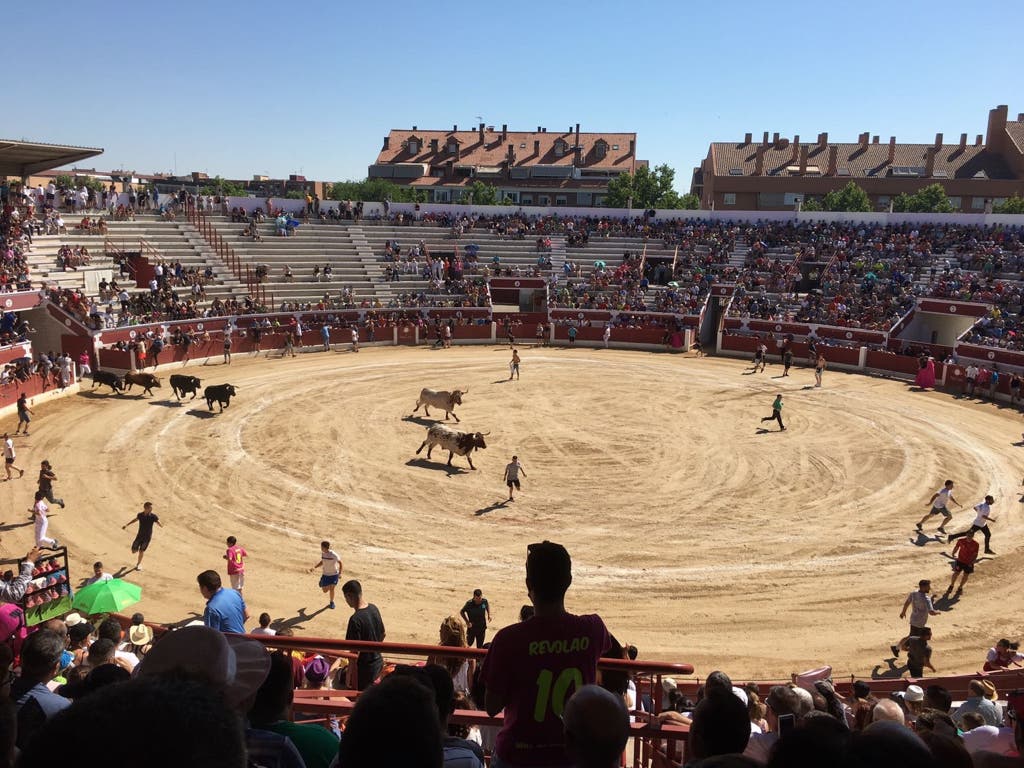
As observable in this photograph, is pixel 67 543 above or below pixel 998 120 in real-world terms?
below

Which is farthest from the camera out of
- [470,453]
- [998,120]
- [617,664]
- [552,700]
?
[998,120]

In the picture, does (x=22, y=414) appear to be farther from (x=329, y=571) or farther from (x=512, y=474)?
(x=512, y=474)

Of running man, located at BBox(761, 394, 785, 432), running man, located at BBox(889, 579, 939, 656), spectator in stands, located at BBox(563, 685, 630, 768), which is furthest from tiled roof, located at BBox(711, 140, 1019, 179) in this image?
spectator in stands, located at BBox(563, 685, 630, 768)

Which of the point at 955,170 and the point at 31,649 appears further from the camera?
the point at 955,170

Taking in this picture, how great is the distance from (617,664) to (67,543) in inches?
585

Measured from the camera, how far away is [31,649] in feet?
18.9

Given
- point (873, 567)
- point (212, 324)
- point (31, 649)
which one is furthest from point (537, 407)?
point (31, 649)

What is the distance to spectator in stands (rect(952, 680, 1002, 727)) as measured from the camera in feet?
25.6

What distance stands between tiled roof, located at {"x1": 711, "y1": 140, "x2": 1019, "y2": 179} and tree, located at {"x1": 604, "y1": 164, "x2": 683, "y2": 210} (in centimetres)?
566

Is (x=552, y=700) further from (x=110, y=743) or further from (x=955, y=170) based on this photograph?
(x=955, y=170)

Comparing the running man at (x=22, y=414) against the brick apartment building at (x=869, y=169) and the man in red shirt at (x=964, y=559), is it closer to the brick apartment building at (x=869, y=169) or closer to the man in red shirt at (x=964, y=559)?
the man in red shirt at (x=964, y=559)

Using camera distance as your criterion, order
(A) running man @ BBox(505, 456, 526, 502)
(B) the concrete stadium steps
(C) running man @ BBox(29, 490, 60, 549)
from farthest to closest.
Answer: (B) the concrete stadium steps < (A) running man @ BBox(505, 456, 526, 502) < (C) running man @ BBox(29, 490, 60, 549)

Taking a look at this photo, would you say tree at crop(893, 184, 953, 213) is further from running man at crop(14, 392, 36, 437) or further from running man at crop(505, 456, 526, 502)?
running man at crop(14, 392, 36, 437)

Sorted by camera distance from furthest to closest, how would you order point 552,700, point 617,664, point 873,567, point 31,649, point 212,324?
1. point 212,324
2. point 873,567
3. point 31,649
4. point 617,664
5. point 552,700
